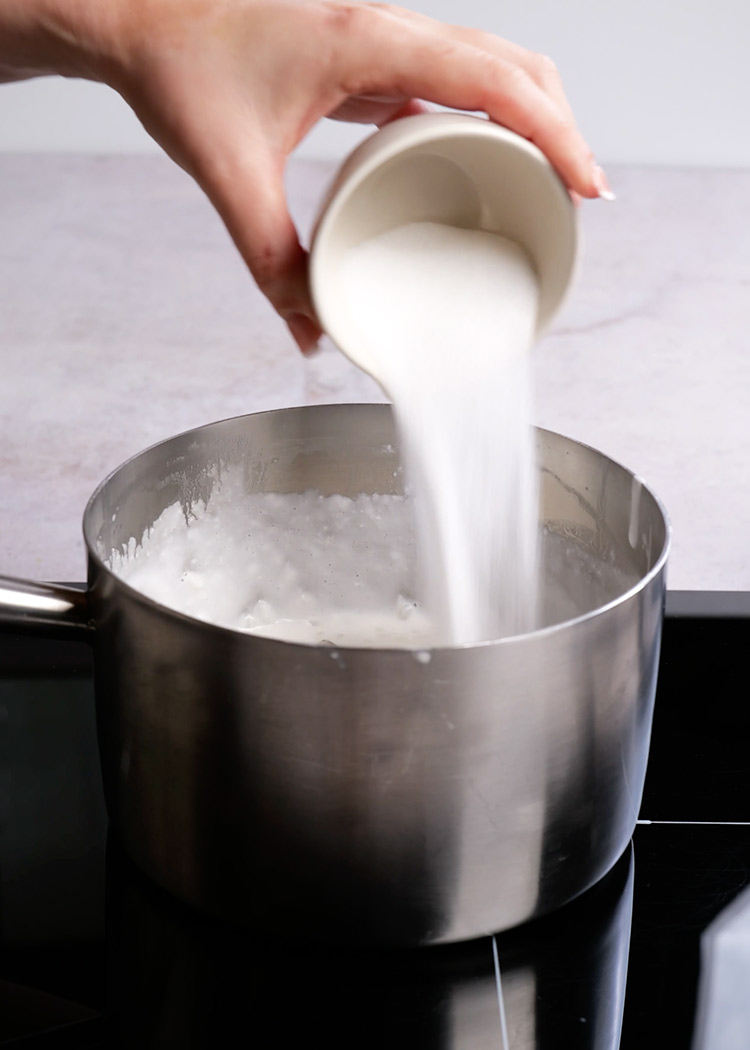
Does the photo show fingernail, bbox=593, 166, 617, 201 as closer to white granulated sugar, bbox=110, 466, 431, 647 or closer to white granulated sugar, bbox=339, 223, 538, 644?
white granulated sugar, bbox=339, 223, 538, 644

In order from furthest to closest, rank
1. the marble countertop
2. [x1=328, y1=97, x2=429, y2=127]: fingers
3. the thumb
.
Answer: the marble countertop, [x1=328, y1=97, x2=429, y2=127]: fingers, the thumb

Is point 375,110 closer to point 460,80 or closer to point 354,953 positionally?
Answer: point 460,80

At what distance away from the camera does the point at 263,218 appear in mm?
544

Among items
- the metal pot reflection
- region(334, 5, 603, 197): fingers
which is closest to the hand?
region(334, 5, 603, 197): fingers

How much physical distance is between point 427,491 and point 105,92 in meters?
1.44

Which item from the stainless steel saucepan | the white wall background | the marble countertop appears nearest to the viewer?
the stainless steel saucepan

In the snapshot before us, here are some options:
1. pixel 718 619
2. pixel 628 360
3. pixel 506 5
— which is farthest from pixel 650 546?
pixel 506 5

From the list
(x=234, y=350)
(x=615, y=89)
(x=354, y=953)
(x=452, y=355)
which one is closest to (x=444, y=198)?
(x=452, y=355)

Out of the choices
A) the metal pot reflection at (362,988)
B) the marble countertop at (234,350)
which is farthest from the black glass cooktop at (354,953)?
the marble countertop at (234,350)

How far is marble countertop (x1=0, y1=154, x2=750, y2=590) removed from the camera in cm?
109

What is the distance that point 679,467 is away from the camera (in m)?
1.14

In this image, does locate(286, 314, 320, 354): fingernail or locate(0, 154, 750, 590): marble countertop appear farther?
locate(0, 154, 750, 590): marble countertop

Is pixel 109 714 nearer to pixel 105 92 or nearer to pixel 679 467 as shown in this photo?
pixel 679 467

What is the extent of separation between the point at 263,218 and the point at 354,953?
0.30m
